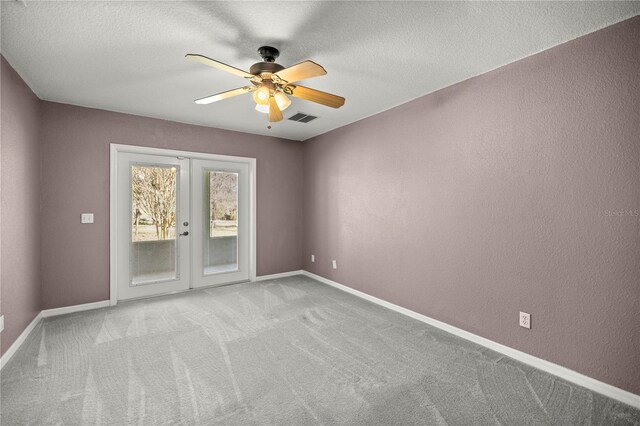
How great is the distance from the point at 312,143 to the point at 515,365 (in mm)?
4191

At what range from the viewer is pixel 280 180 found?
17.6 feet

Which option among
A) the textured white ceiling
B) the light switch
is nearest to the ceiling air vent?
the textured white ceiling

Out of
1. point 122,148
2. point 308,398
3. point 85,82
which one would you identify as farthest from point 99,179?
point 308,398

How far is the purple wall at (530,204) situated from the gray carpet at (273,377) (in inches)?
15.4

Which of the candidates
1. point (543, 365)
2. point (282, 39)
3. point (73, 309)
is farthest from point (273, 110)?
point (73, 309)

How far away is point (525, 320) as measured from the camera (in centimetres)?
252

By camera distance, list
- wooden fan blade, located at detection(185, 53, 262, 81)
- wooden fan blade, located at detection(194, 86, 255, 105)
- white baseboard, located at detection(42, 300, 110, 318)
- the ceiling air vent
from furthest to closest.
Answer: the ceiling air vent → white baseboard, located at detection(42, 300, 110, 318) → wooden fan blade, located at detection(194, 86, 255, 105) → wooden fan blade, located at detection(185, 53, 262, 81)

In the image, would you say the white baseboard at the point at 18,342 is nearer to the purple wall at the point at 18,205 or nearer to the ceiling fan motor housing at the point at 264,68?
the purple wall at the point at 18,205

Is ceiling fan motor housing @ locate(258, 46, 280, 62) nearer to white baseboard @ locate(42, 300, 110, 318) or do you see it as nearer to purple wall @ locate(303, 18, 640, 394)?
purple wall @ locate(303, 18, 640, 394)

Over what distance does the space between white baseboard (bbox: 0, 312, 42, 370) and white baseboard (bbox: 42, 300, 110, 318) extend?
5.6 inches

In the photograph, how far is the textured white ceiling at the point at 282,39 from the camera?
1.90m

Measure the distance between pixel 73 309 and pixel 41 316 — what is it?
29 cm

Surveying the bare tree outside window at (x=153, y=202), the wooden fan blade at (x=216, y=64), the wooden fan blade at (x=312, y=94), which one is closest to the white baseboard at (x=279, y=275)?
the bare tree outside window at (x=153, y=202)

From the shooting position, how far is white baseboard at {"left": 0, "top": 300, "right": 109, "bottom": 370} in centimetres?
250
